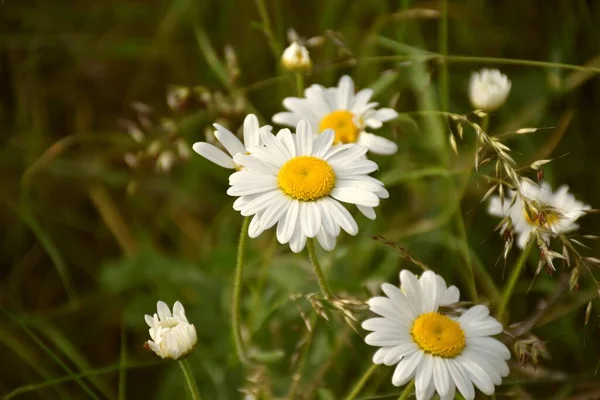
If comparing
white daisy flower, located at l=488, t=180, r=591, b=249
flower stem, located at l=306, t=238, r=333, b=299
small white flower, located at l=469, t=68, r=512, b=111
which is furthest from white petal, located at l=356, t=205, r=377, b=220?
small white flower, located at l=469, t=68, r=512, b=111

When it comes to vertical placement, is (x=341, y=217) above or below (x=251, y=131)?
below

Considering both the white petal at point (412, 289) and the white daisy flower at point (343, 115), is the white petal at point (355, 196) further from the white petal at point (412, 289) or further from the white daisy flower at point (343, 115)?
the white daisy flower at point (343, 115)

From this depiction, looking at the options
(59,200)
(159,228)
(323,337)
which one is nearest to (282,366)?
(323,337)

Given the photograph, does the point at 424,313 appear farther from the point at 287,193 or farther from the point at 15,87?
the point at 15,87

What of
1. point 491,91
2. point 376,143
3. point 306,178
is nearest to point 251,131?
point 306,178

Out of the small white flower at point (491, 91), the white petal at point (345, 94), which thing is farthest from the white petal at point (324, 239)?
the small white flower at point (491, 91)

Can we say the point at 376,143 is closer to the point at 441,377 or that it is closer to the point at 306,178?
the point at 306,178
